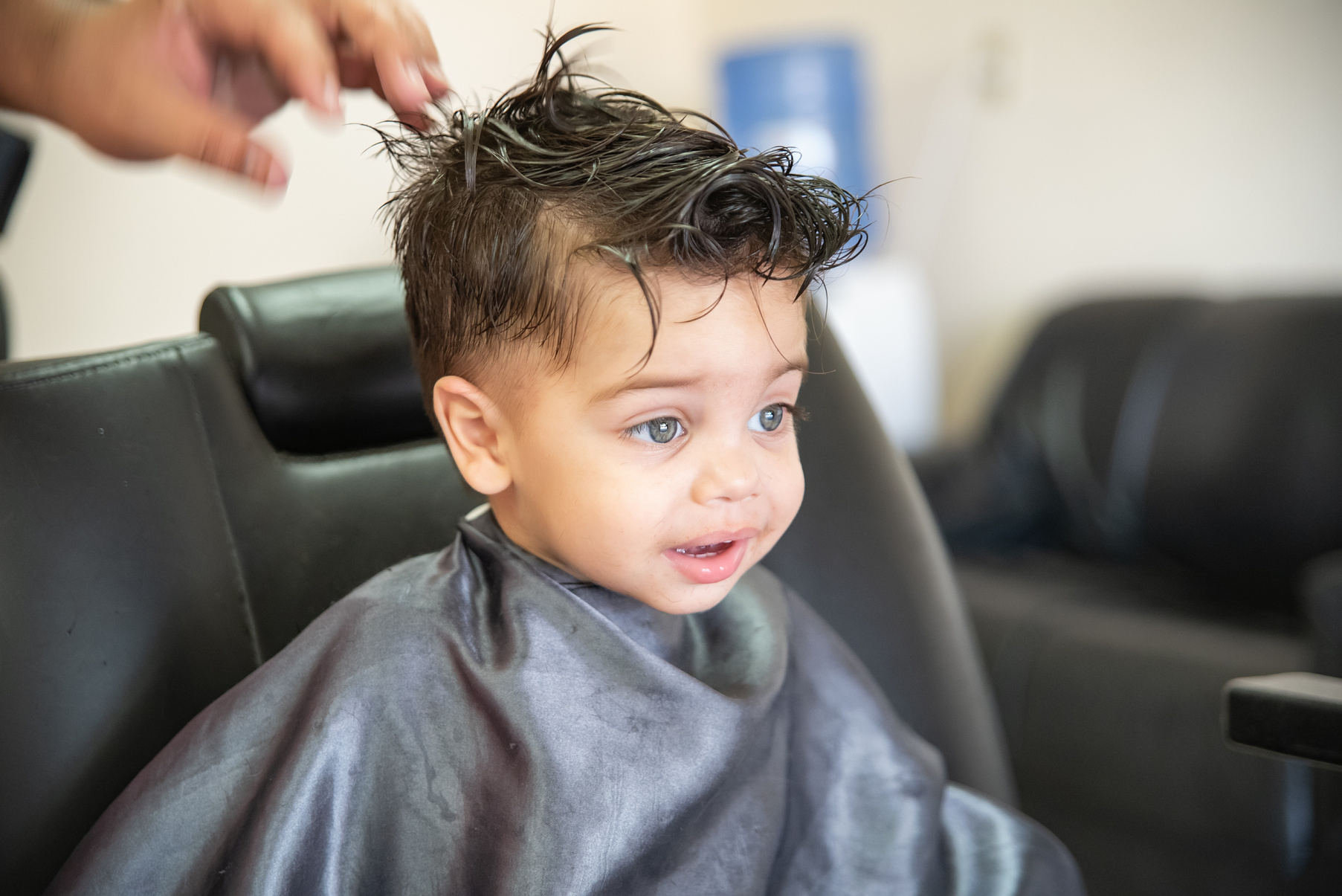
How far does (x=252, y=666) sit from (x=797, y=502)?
414 mm

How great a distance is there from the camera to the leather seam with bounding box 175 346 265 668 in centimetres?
77

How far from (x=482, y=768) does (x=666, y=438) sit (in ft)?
0.79

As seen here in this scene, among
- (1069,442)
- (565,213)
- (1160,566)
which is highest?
(565,213)

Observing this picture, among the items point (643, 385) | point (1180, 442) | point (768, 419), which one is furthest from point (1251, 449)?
point (643, 385)

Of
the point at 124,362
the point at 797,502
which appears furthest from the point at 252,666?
the point at 797,502

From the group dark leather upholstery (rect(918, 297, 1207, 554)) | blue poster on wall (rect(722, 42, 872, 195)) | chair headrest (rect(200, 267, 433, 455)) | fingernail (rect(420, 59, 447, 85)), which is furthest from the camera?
blue poster on wall (rect(722, 42, 872, 195))

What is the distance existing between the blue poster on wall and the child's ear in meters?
1.76

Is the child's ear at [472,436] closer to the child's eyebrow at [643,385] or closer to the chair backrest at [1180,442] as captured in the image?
the child's eyebrow at [643,385]

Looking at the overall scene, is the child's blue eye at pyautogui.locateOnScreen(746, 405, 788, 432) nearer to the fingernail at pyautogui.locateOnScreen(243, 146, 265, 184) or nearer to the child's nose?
the child's nose

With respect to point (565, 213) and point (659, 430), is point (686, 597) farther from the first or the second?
point (565, 213)

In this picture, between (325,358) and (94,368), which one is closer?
(94,368)

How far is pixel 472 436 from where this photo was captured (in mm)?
722

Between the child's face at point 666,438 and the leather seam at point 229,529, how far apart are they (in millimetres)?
217

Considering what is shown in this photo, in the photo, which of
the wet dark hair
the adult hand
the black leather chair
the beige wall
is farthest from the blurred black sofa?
the adult hand
